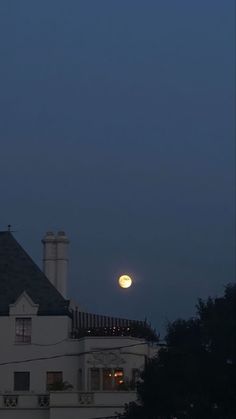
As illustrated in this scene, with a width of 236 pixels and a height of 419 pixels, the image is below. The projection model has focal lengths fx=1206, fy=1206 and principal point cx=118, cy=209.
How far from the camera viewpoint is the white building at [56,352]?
2382 inches

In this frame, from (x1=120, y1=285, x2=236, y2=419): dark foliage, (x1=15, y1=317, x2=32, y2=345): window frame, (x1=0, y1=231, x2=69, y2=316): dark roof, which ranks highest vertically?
(x1=0, y1=231, x2=69, y2=316): dark roof

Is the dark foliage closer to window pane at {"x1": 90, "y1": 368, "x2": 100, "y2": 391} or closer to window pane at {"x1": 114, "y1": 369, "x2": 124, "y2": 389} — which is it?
window pane at {"x1": 114, "y1": 369, "x2": 124, "y2": 389}

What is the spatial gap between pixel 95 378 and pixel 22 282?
7.99m

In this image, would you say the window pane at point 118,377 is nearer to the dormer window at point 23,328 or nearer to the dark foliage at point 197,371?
the dormer window at point 23,328

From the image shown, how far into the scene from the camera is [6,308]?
66.2 meters

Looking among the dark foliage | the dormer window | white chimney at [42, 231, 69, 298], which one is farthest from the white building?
the dark foliage

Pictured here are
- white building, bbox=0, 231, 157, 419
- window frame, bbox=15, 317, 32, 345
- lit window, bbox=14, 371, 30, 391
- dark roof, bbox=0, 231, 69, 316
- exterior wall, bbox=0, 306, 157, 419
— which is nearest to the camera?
white building, bbox=0, 231, 157, 419

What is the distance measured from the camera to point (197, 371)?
42625mm

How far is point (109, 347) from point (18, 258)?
911cm

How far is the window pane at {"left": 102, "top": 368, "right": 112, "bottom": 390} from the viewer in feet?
206

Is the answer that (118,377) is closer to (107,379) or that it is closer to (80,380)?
(107,379)

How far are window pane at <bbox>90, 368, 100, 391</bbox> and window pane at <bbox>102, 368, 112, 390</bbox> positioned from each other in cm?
33

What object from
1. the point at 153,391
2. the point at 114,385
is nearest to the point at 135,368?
the point at 114,385

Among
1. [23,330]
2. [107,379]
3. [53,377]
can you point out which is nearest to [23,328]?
[23,330]
